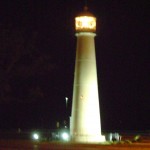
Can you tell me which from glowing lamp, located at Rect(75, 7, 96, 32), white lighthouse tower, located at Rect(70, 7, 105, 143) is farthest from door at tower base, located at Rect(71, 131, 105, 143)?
glowing lamp, located at Rect(75, 7, 96, 32)

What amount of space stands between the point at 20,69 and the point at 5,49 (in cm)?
273

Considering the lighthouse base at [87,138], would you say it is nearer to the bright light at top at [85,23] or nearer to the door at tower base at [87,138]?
the door at tower base at [87,138]

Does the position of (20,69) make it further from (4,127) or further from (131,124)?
(131,124)

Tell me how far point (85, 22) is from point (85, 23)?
18 cm

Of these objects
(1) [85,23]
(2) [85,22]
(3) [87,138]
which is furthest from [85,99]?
(2) [85,22]

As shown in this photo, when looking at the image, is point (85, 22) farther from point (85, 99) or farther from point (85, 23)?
point (85, 99)

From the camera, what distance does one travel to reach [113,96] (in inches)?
5113

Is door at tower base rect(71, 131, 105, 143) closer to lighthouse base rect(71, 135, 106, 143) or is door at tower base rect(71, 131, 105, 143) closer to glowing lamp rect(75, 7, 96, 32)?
lighthouse base rect(71, 135, 106, 143)

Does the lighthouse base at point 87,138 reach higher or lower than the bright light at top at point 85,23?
lower

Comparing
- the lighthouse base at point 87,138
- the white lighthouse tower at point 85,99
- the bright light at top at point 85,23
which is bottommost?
the lighthouse base at point 87,138

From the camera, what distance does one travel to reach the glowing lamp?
54812mm

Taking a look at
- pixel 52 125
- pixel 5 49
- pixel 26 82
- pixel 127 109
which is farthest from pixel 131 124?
pixel 5 49

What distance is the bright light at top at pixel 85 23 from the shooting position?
54.8 m

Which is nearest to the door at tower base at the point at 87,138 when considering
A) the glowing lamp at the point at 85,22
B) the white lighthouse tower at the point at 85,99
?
the white lighthouse tower at the point at 85,99
